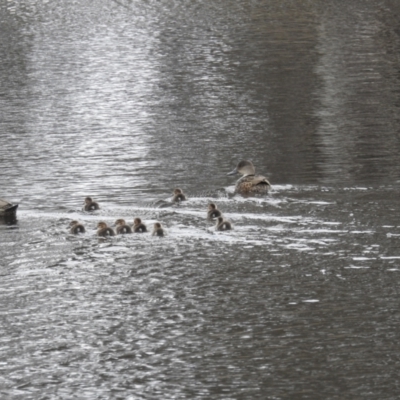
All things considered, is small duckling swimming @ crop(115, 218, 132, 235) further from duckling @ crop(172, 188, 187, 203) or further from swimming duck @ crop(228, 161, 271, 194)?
swimming duck @ crop(228, 161, 271, 194)

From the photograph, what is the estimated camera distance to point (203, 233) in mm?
14805

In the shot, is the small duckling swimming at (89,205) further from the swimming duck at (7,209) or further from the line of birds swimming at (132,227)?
the line of birds swimming at (132,227)

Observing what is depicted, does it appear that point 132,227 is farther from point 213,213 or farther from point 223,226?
point 223,226

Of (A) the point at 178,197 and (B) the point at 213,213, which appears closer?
(B) the point at 213,213

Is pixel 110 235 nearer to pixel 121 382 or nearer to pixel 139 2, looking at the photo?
pixel 121 382

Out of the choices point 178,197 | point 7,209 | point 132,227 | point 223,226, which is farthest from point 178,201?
point 7,209

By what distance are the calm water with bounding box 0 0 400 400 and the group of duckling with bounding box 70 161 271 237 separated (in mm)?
154

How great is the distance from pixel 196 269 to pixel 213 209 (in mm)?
1853

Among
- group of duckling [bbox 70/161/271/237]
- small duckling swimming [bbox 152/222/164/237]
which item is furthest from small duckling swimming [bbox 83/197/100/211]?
small duckling swimming [bbox 152/222/164/237]

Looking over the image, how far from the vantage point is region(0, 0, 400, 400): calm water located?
11039 mm

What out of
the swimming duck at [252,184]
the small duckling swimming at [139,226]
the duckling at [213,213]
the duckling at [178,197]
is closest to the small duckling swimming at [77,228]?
the small duckling swimming at [139,226]

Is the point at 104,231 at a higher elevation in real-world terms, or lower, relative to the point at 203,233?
higher

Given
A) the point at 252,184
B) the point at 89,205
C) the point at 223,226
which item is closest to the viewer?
the point at 223,226

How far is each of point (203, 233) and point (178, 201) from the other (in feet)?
5.90
